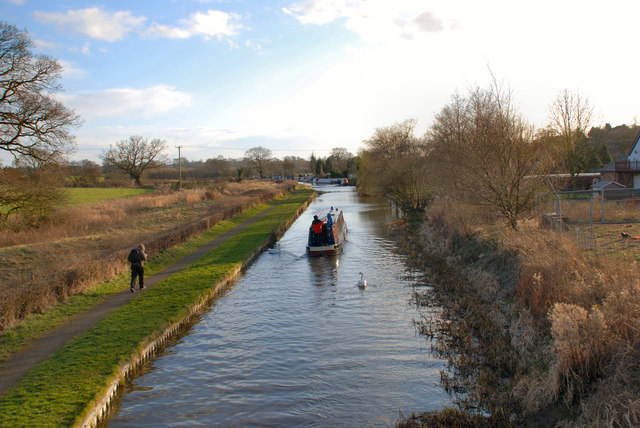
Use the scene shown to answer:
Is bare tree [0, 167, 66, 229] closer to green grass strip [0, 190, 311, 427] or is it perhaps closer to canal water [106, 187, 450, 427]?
green grass strip [0, 190, 311, 427]

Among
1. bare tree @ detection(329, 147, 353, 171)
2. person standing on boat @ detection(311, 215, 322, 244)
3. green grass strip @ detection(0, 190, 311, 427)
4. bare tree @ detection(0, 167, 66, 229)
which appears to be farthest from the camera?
bare tree @ detection(329, 147, 353, 171)

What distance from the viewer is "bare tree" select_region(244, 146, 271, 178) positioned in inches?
4833

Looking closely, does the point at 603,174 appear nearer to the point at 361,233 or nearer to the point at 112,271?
the point at 361,233

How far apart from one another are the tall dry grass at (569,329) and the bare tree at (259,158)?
113686mm

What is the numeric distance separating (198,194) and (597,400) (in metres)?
42.6

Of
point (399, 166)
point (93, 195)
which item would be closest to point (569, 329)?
point (399, 166)

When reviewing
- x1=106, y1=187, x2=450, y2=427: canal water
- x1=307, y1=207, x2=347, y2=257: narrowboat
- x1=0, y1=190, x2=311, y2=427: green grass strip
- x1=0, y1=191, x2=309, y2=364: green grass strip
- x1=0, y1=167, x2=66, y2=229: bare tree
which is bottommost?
x1=106, y1=187, x2=450, y2=427: canal water

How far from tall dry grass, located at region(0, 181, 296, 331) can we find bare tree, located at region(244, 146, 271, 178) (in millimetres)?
81818

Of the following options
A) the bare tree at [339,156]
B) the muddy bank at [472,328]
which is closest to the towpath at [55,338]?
the muddy bank at [472,328]

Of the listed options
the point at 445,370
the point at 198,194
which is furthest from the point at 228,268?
the point at 198,194

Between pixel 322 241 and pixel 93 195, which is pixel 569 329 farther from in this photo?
pixel 93 195

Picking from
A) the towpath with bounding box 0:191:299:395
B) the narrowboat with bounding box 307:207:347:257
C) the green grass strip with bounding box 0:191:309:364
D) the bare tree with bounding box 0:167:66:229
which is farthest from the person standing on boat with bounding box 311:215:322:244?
the bare tree with bounding box 0:167:66:229

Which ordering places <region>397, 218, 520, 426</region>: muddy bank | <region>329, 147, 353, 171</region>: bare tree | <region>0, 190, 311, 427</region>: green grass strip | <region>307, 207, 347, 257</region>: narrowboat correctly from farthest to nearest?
<region>329, 147, 353, 171</region>: bare tree < <region>307, 207, 347, 257</region>: narrowboat < <region>397, 218, 520, 426</region>: muddy bank < <region>0, 190, 311, 427</region>: green grass strip

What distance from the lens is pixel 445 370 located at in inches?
331
